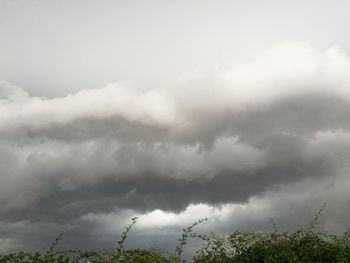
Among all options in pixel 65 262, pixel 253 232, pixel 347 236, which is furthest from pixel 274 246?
pixel 65 262

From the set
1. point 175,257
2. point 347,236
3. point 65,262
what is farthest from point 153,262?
point 347,236

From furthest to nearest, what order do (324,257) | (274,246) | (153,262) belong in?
(274,246)
(324,257)
(153,262)

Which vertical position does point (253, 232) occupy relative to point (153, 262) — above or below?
above

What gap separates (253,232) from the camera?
87.9 feet

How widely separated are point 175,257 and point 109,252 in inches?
113

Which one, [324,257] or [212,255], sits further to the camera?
[212,255]

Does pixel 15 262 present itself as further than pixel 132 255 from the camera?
No

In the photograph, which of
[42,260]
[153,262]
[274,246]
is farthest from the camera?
[274,246]

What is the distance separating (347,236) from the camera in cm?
2661

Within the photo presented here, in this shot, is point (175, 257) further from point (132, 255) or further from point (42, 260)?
point (42, 260)

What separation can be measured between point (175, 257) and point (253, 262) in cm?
342

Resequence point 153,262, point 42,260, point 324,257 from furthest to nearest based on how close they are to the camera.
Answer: point 324,257 → point 153,262 → point 42,260

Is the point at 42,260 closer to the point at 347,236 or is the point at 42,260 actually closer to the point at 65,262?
the point at 65,262

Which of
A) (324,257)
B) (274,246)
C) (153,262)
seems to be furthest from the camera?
(274,246)
